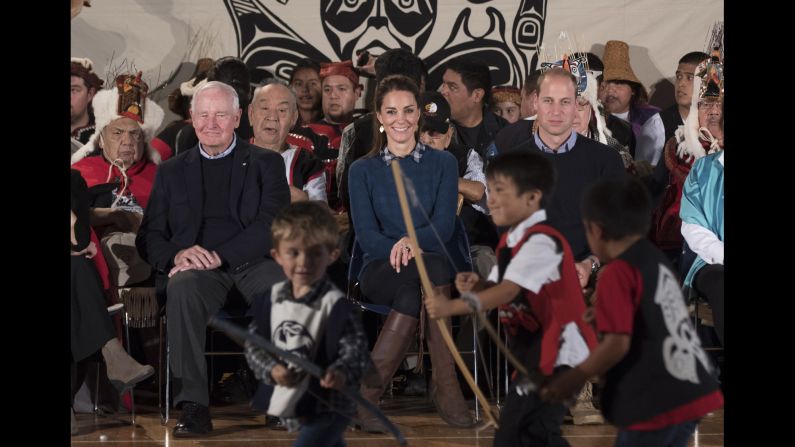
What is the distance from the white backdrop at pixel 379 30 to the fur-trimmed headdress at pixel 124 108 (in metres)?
0.40

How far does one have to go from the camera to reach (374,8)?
643 centimetres

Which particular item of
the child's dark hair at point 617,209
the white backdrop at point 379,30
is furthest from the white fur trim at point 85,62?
the child's dark hair at point 617,209

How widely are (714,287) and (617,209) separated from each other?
1.93 metres

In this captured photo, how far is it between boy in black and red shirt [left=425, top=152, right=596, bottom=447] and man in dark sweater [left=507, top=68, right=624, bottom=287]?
Answer: 124cm

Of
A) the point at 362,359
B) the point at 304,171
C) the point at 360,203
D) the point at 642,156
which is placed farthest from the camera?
the point at 642,156

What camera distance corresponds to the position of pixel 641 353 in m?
3.08

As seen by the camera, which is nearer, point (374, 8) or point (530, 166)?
point (530, 166)

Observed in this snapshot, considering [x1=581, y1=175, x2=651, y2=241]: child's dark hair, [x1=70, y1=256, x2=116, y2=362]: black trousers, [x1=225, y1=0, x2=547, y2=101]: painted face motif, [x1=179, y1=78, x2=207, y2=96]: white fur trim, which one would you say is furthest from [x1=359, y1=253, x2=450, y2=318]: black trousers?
[x1=225, y1=0, x2=547, y2=101]: painted face motif

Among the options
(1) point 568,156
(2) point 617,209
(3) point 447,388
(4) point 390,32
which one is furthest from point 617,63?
(2) point 617,209

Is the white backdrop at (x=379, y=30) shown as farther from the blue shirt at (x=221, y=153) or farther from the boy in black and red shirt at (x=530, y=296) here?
the boy in black and red shirt at (x=530, y=296)

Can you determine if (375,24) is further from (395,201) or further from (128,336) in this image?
(128,336)
